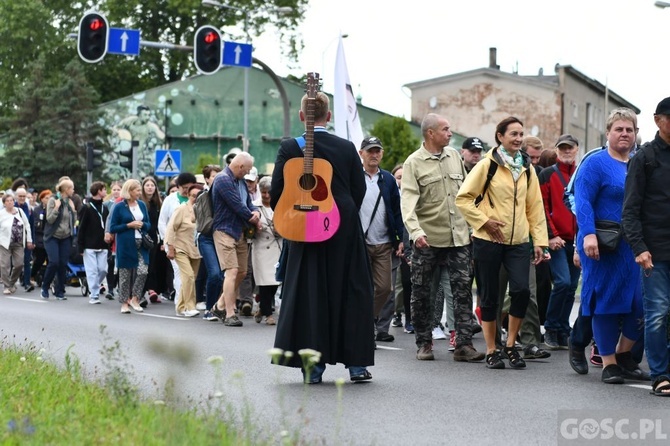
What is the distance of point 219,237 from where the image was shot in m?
15.4

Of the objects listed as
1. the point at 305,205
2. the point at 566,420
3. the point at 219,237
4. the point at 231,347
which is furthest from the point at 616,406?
the point at 219,237

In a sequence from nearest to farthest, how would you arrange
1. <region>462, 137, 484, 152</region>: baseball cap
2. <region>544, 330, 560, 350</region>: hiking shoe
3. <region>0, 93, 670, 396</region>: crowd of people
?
<region>0, 93, 670, 396</region>: crowd of people → <region>544, 330, 560, 350</region>: hiking shoe → <region>462, 137, 484, 152</region>: baseball cap

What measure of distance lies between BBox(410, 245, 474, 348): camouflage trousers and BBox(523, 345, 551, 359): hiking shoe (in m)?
0.61

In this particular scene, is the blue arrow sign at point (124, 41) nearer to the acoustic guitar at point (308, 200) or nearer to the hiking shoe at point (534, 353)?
the hiking shoe at point (534, 353)

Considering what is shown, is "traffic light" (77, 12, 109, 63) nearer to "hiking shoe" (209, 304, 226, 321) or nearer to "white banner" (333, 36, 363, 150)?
"white banner" (333, 36, 363, 150)

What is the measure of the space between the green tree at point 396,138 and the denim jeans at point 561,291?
148 feet

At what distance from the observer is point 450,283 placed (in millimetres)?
11273

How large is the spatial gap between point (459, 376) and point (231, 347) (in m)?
3.13

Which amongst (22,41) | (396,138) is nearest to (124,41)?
(396,138)

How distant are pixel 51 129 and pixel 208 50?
121ft

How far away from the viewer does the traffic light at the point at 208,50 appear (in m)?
26.0

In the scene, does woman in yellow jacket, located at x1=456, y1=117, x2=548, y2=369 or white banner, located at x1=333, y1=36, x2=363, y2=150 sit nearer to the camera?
woman in yellow jacket, located at x1=456, y1=117, x2=548, y2=369

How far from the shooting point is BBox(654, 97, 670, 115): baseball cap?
28.8 feet
